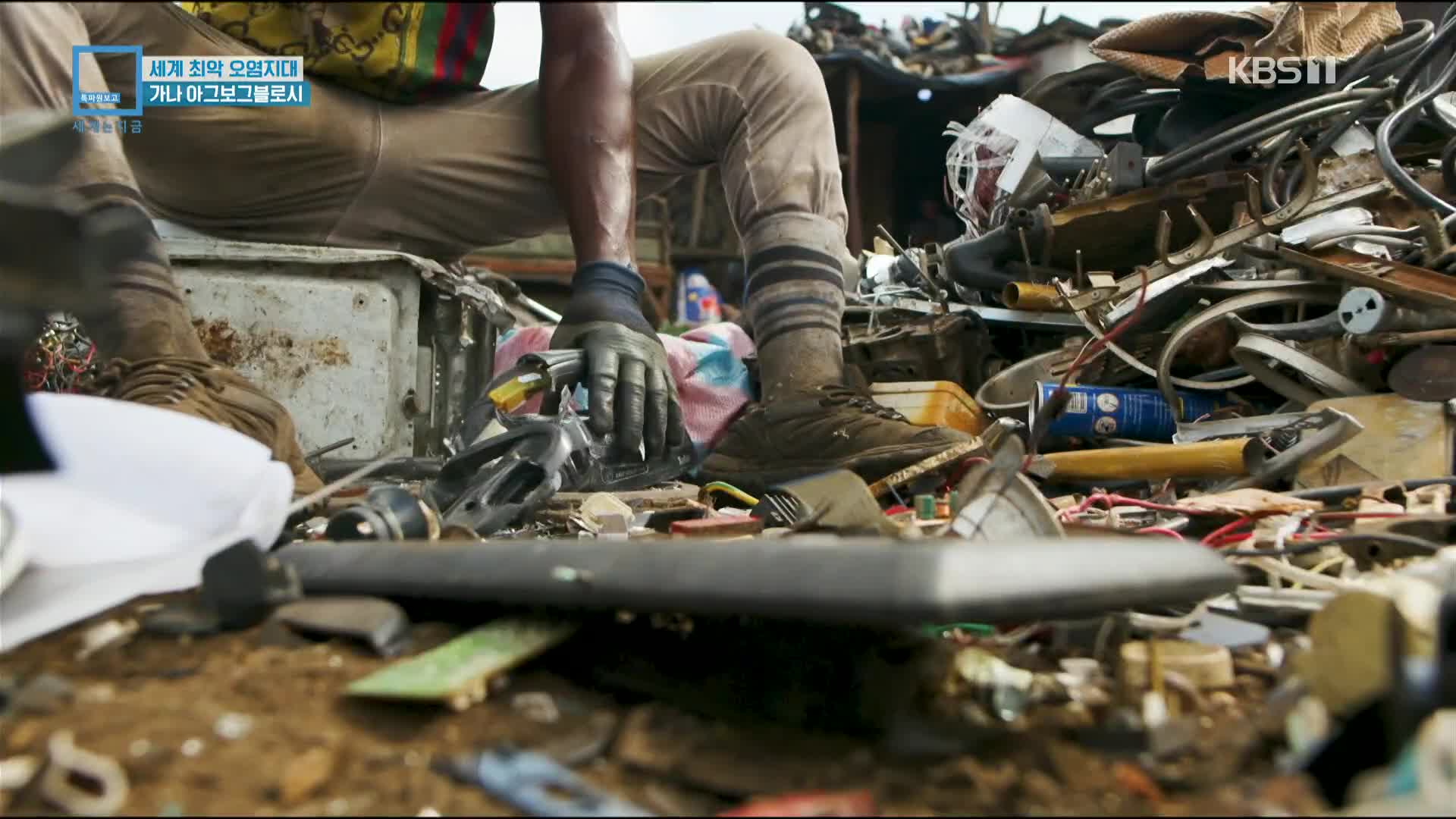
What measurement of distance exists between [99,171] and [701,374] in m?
1.19

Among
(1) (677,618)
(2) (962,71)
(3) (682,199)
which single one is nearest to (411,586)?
(1) (677,618)

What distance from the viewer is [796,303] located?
158 cm

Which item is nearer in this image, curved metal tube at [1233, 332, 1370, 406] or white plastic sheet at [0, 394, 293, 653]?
white plastic sheet at [0, 394, 293, 653]

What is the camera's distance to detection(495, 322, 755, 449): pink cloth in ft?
6.61

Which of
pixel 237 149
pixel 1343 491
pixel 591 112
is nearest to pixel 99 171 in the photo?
pixel 237 149

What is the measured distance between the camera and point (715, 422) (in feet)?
6.63

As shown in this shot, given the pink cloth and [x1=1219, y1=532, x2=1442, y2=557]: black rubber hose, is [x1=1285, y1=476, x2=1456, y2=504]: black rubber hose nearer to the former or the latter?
[x1=1219, y1=532, x2=1442, y2=557]: black rubber hose

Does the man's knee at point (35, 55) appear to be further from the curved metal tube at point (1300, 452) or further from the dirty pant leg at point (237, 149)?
Result: the curved metal tube at point (1300, 452)

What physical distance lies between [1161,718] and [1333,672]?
9 centimetres

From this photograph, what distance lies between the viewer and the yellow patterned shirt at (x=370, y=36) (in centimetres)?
154

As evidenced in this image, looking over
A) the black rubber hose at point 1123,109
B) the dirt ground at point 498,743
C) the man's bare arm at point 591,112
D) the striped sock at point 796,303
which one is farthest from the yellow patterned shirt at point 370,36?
the black rubber hose at point 1123,109

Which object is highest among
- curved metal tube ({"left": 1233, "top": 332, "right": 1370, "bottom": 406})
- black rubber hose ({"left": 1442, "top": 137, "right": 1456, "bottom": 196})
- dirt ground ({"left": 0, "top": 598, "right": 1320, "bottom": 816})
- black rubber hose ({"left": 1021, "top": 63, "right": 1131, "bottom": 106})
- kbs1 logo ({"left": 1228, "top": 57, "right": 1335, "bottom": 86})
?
black rubber hose ({"left": 1021, "top": 63, "right": 1131, "bottom": 106})

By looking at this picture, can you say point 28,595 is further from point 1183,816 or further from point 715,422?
point 715,422

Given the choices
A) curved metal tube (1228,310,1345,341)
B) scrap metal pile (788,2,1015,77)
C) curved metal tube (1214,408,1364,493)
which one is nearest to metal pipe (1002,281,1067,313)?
curved metal tube (1228,310,1345,341)
